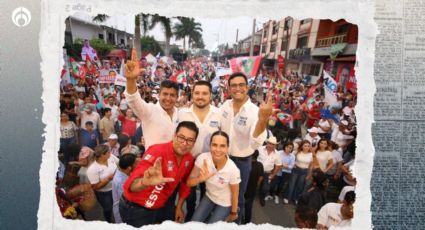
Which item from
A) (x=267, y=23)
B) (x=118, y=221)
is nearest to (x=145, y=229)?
(x=118, y=221)

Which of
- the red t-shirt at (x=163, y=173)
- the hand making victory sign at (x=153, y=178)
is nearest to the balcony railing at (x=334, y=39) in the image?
the red t-shirt at (x=163, y=173)

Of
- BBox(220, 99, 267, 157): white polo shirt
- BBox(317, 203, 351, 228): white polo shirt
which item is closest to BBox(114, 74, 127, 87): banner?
BBox(220, 99, 267, 157): white polo shirt

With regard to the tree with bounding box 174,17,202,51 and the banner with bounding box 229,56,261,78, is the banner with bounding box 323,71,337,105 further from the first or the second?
the tree with bounding box 174,17,202,51

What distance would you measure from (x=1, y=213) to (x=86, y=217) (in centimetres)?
48

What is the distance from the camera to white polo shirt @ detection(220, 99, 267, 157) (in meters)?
1.46

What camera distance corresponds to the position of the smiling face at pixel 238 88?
143 centimetres

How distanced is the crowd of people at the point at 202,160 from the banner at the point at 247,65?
0.24ft

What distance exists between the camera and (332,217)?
1.48 meters

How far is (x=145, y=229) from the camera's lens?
146 cm

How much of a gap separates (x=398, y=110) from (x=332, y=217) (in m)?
0.71

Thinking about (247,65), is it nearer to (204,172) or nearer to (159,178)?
(204,172)

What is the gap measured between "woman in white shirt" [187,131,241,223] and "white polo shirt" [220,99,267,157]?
0.32ft

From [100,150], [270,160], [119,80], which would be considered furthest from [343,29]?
[119,80]

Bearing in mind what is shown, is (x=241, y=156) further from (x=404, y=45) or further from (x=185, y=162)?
(x=404, y=45)
